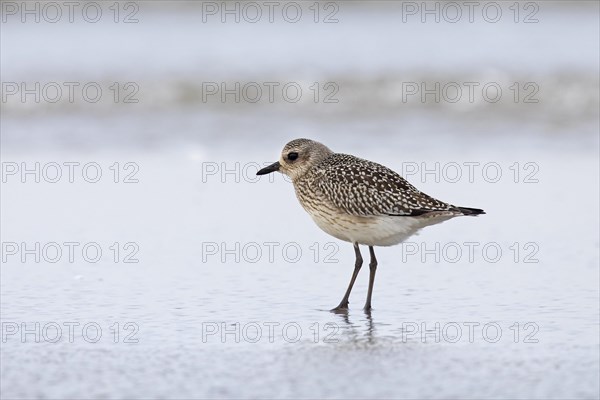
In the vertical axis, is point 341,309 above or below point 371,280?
below

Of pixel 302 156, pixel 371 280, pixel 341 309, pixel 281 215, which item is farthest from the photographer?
pixel 281 215

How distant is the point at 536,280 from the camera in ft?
24.4

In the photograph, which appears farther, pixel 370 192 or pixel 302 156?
pixel 302 156

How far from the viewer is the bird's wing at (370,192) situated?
7.06 meters

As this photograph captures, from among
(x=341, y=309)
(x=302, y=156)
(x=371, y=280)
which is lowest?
(x=341, y=309)

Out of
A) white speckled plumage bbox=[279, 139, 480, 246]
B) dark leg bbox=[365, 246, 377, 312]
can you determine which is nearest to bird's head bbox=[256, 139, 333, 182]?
white speckled plumage bbox=[279, 139, 480, 246]

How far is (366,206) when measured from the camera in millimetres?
7086

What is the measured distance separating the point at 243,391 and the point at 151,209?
480cm

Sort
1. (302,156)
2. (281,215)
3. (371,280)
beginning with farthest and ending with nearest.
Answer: (281,215) → (302,156) → (371,280)

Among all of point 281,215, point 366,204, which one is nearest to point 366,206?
point 366,204

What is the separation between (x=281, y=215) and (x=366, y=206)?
256 cm

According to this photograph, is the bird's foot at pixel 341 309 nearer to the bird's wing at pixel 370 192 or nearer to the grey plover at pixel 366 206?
the grey plover at pixel 366 206

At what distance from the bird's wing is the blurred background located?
21.9 inches

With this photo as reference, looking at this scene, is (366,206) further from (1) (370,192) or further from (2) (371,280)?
(2) (371,280)
